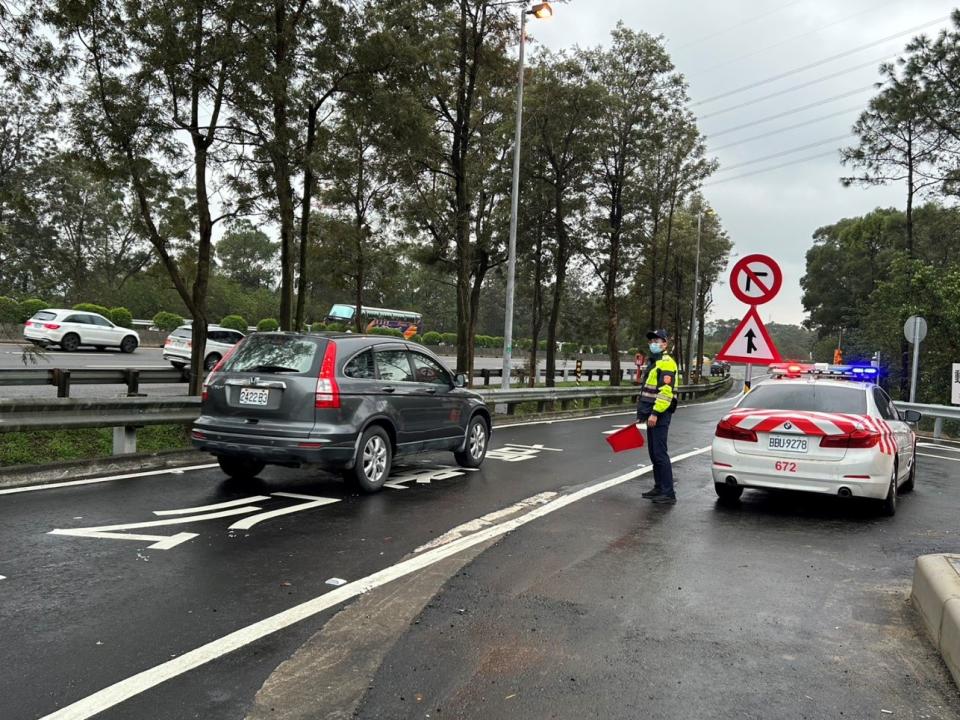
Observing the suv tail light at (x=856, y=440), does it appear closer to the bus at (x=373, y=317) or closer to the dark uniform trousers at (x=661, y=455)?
the dark uniform trousers at (x=661, y=455)

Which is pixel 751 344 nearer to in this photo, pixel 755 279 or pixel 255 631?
pixel 755 279

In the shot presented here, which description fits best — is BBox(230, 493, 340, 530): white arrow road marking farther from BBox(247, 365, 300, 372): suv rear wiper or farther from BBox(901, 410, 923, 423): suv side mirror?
BBox(901, 410, 923, 423): suv side mirror

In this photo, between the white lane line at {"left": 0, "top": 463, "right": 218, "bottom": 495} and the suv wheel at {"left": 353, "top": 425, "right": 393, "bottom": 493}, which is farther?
the suv wheel at {"left": 353, "top": 425, "right": 393, "bottom": 493}

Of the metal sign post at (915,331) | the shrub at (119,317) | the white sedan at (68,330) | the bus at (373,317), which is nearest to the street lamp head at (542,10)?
the metal sign post at (915,331)

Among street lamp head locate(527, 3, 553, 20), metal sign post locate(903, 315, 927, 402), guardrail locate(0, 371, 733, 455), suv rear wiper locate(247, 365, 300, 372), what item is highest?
street lamp head locate(527, 3, 553, 20)

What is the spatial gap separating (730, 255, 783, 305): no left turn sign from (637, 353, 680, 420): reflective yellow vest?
54.2 inches

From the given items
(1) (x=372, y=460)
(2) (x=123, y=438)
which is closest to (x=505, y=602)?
(1) (x=372, y=460)

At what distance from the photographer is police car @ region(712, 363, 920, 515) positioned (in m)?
7.32

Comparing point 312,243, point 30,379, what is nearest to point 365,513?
point 30,379

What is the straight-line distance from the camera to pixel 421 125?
1462 cm

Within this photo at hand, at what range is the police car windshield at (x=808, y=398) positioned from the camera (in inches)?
308

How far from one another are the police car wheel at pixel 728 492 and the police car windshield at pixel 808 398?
3.05 feet

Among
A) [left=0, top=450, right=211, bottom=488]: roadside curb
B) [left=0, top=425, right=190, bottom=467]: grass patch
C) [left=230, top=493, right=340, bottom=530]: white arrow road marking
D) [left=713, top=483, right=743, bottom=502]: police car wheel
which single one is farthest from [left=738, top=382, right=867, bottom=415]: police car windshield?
[left=0, top=425, right=190, bottom=467]: grass patch

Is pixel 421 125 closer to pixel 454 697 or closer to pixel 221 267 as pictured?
pixel 454 697
